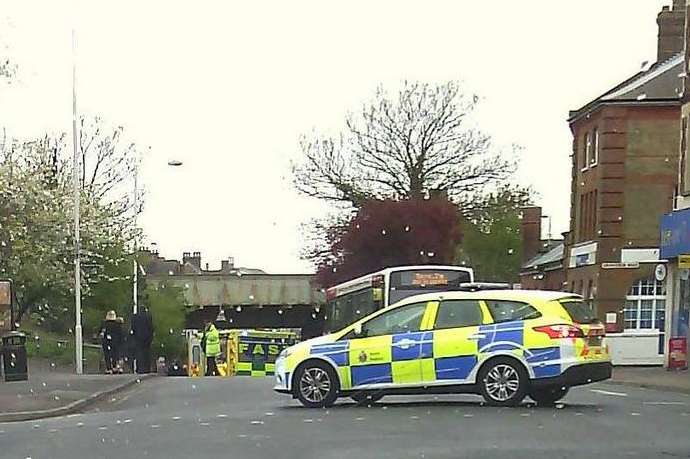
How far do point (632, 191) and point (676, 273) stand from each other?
839cm

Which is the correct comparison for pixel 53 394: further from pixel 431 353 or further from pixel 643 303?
pixel 643 303

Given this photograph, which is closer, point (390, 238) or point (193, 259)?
point (390, 238)

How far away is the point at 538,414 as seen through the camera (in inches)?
600

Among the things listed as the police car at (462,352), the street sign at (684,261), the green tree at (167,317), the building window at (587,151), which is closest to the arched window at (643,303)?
the building window at (587,151)

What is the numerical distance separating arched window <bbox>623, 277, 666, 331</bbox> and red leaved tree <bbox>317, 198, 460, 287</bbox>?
1304cm

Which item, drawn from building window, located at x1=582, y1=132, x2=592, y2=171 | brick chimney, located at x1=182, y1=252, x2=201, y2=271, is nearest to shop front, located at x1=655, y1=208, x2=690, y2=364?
building window, located at x1=582, y1=132, x2=592, y2=171

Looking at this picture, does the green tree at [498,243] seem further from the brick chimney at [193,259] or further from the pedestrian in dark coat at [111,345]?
the brick chimney at [193,259]

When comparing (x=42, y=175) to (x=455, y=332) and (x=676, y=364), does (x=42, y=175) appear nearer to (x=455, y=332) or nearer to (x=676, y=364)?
(x=676, y=364)

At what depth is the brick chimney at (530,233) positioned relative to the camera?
62312 mm

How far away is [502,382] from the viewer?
638 inches

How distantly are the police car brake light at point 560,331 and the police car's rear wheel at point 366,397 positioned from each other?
2455 mm

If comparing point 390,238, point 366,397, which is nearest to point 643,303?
point 390,238

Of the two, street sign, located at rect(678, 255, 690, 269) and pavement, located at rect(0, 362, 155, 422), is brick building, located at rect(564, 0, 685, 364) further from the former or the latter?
pavement, located at rect(0, 362, 155, 422)

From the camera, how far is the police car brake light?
1600cm
